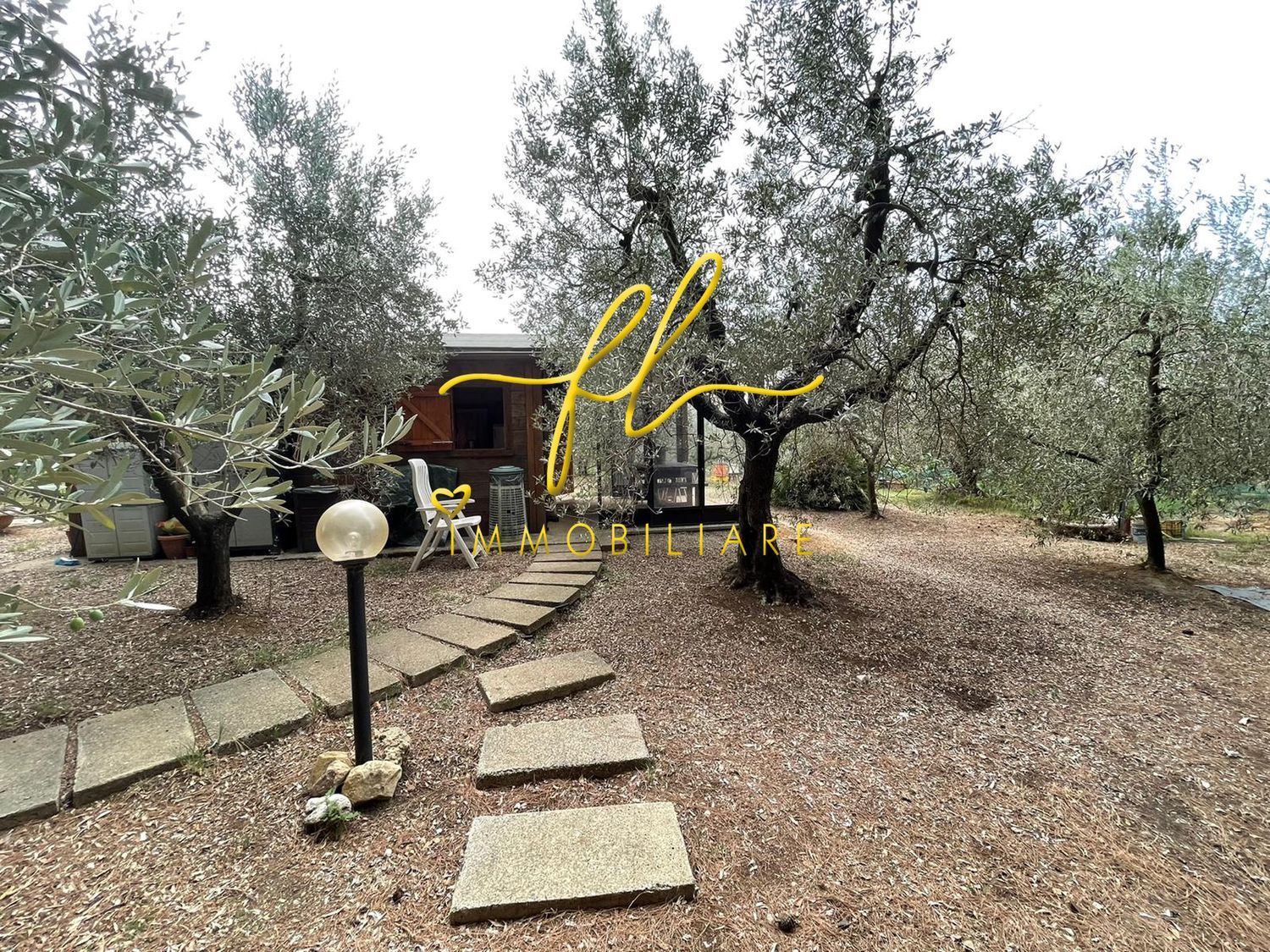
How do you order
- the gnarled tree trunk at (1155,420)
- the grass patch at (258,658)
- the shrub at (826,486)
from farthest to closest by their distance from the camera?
1. the shrub at (826,486)
2. the gnarled tree trunk at (1155,420)
3. the grass patch at (258,658)

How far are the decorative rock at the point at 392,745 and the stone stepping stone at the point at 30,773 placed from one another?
111 centimetres

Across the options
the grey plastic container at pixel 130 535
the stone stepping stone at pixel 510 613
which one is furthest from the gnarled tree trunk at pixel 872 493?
the grey plastic container at pixel 130 535

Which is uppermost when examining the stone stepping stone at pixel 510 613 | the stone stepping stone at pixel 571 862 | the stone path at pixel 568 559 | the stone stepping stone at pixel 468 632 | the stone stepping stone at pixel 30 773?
the stone path at pixel 568 559

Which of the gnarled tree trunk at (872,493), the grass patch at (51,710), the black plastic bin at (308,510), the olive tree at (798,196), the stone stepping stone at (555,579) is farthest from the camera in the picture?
the gnarled tree trunk at (872,493)

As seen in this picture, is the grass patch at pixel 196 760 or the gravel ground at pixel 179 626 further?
the gravel ground at pixel 179 626

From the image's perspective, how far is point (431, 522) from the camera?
5.39 meters

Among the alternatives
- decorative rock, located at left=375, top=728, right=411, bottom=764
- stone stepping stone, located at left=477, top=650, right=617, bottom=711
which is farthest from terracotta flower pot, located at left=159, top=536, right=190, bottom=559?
decorative rock, located at left=375, top=728, right=411, bottom=764

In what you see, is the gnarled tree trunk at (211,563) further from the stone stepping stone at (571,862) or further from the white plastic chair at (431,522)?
the stone stepping stone at (571,862)

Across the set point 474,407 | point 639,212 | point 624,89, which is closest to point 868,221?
point 639,212

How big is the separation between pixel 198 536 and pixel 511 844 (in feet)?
11.5

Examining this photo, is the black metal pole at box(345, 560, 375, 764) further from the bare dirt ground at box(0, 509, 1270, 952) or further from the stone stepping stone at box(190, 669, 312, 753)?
the stone stepping stone at box(190, 669, 312, 753)

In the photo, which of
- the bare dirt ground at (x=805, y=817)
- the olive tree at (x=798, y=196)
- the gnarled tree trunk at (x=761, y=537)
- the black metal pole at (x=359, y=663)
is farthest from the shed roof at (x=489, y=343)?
the black metal pole at (x=359, y=663)

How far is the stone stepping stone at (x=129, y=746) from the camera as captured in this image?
200 centimetres

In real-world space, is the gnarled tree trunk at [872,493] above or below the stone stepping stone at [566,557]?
above
